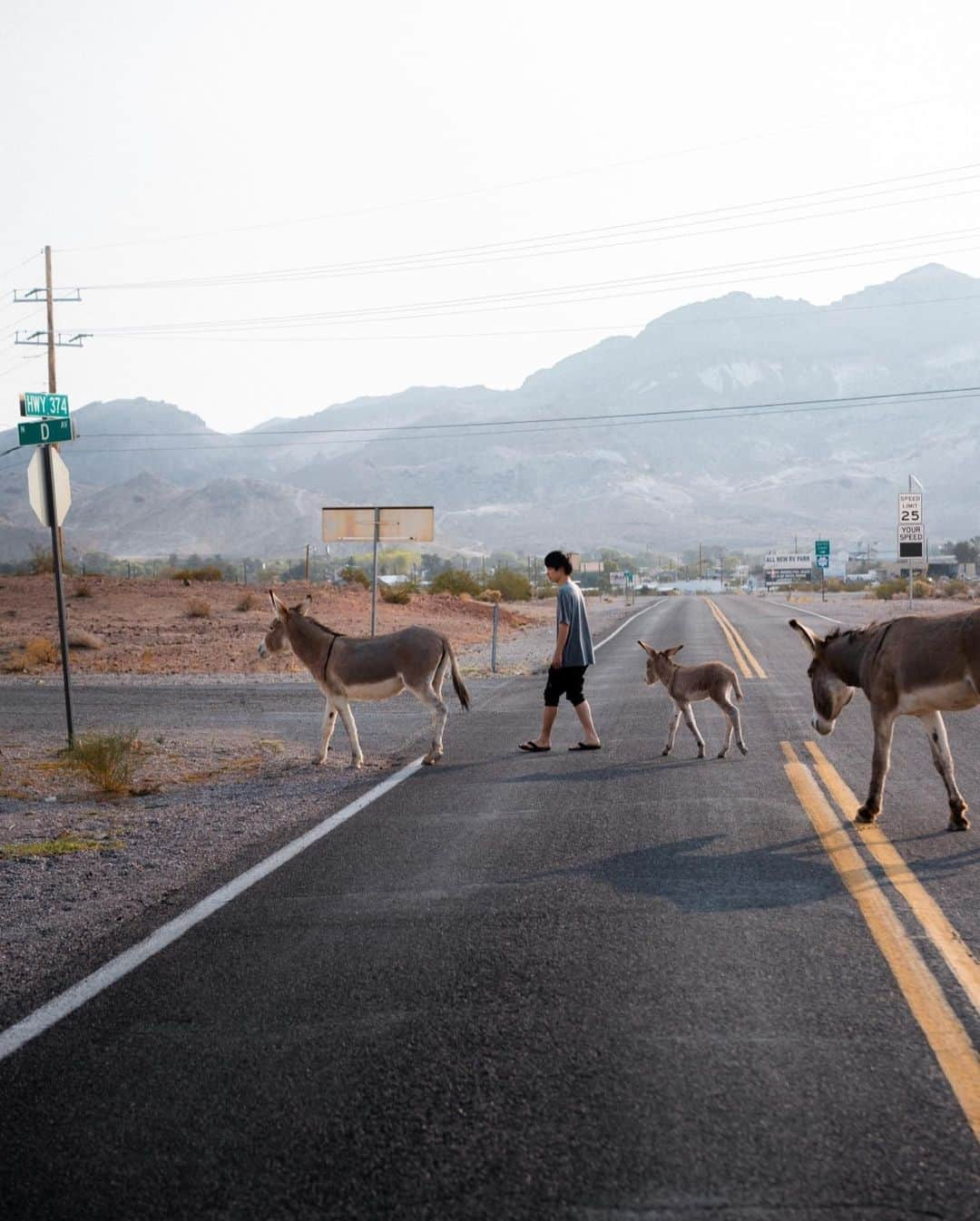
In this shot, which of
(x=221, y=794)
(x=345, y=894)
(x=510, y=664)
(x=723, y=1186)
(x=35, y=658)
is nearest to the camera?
(x=723, y=1186)

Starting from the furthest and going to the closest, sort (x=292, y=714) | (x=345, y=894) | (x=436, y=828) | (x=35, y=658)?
(x=35, y=658)
(x=292, y=714)
(x=436, y=828)
(x=345, y=894)

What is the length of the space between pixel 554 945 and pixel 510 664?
77.1ft

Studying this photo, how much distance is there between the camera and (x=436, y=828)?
31.8ft

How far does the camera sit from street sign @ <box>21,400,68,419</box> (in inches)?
580

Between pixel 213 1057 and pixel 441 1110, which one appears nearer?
pixel 441 1110

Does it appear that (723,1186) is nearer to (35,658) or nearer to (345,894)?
Answer: (345,894)

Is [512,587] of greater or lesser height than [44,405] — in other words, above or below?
below

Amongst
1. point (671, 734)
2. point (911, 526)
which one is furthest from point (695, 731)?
point (911, 526)

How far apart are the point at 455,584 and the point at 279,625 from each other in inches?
2510

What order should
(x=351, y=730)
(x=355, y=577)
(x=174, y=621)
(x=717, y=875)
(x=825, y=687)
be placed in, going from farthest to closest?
(x=355, y=577)
(x=174, y=621)
(x=351, y=730)
(x=825, y=687)
(x=717, y=875)

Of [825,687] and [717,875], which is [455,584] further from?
[717,875]

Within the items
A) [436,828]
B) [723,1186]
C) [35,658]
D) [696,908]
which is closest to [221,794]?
[436,828]

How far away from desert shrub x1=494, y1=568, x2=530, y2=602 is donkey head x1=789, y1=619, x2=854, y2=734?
76.6m

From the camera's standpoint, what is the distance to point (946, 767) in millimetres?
9219
